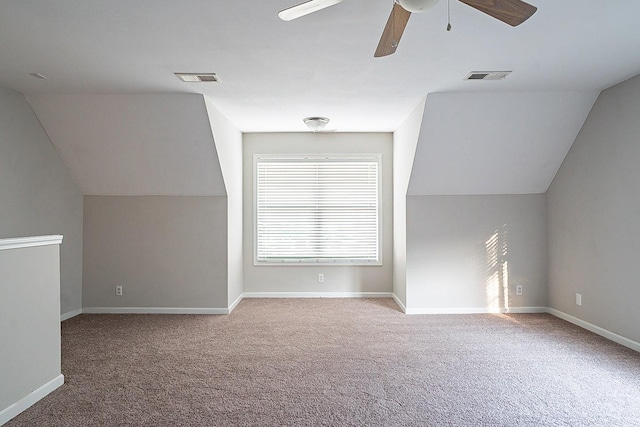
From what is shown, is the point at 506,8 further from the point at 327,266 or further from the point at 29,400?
the point at 327,266

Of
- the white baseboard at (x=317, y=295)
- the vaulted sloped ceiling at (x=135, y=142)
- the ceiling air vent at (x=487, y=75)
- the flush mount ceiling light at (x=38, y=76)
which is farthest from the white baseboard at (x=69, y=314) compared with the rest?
the ceiling air vent at (x=487, y=75)

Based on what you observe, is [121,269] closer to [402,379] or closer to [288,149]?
[288,149]

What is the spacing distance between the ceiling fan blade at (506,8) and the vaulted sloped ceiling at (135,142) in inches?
120

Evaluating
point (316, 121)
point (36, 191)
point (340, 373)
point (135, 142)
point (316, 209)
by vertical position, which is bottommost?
point (340, 373)

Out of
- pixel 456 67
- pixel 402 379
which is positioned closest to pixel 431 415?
pixel 402 379

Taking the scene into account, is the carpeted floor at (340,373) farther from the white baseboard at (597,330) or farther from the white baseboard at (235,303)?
the white baseboard at (235,303)

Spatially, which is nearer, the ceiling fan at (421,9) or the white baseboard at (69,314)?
the ceiling fan at (421,9)

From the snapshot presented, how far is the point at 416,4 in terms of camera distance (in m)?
1.91

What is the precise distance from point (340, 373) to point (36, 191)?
3842mm

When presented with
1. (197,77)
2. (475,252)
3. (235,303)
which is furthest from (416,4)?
(235,303)

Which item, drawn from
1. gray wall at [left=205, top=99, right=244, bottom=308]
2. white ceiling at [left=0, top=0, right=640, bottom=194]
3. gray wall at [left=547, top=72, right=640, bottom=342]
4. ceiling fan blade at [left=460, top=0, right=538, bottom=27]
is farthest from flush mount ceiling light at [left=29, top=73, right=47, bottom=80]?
gray wall at [left=547, top=72, right=640, bottom=342]

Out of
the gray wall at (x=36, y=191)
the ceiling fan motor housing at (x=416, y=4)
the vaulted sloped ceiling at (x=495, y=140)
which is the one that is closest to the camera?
the ceiling fan motor housing at (x=416, y=4)

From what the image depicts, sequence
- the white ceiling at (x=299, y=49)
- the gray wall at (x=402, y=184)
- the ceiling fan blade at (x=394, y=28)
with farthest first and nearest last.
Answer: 1. the gray wall at (x=402, y=184)
2. the white ceiling at (x=299, y=49)
3. the ceiling fan blade at (x=394, y=28)

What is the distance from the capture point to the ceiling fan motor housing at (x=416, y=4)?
1891 mm
